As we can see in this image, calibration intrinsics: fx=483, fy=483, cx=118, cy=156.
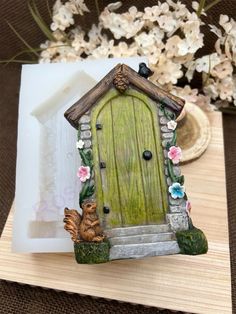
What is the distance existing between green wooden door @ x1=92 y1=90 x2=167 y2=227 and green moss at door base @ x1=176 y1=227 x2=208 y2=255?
7 centimetres

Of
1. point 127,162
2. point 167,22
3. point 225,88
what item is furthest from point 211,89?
point 127,162

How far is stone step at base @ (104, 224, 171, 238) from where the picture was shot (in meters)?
1.15

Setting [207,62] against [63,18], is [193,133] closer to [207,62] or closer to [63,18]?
[207,62]

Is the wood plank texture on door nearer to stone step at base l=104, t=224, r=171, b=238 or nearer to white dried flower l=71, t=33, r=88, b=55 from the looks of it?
stone step at base l=104, t=224, r=171, b=238

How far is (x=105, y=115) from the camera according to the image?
1230 mm

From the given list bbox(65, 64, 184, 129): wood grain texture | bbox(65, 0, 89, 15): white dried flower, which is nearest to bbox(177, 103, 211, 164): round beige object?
bbox(65, 64, 184, 129): wood grain texture

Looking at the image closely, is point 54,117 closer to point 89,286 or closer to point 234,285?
point 89,286

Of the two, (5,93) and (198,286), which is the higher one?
(5,93)

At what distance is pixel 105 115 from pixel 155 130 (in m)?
0.13

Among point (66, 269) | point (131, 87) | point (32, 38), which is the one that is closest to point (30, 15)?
point (32, 38)

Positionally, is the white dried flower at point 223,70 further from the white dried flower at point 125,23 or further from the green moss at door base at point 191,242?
the green moss at door base at point 191,242

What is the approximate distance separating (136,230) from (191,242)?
0.44ft

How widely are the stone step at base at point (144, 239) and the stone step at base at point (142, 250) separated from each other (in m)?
0.01

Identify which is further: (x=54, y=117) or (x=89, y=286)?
(x=54, y=117)
